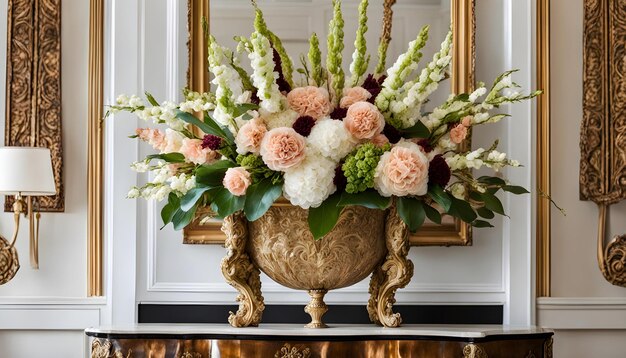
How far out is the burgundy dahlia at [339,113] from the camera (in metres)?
2.86

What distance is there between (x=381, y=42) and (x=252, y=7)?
1.66 ft

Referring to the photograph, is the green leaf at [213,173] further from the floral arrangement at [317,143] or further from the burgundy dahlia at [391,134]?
the burgundy dahlia at [391,134]

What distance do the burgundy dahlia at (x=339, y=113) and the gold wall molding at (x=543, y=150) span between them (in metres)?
0.95

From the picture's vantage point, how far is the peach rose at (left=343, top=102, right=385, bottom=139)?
278cm

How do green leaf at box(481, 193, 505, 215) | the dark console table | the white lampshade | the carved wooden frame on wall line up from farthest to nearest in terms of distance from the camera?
the carved wooden frame on wall
the white lampshade
green leaf at box(481, 193, 505, 215)
the dark console table

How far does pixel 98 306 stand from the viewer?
11.3 ft

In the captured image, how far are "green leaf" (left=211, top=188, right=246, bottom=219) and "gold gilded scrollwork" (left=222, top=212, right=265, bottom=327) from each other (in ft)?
0.32

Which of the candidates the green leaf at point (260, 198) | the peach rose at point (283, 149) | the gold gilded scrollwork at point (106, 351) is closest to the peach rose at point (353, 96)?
the peach rose at point (283, 149)

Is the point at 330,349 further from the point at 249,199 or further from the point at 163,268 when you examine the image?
the point at 163,268

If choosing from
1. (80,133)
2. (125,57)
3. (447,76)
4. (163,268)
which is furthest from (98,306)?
(447,76)

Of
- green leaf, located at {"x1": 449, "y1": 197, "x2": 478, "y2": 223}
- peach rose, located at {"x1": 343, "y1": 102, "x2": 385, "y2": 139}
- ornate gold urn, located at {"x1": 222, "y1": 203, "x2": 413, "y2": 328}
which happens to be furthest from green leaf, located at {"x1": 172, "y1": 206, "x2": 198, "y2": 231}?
green leaf, located at {"x1": 449, "y1": 197, "x2": 478, "y2": 223}

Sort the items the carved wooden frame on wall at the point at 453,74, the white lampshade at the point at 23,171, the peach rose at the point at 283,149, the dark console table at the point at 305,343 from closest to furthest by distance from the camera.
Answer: the peach rose at the point at 283,149
the dark console table at the point at 305,343
the white lampshade at the point at 23,171
the carved wooden frame on wall at the point at 453,74

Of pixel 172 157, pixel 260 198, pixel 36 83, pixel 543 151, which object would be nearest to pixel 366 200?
pixel 260 198

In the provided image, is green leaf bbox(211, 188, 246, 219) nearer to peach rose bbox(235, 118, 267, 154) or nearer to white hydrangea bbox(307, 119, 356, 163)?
peach rose bbox(235, 118, 267, 154)
